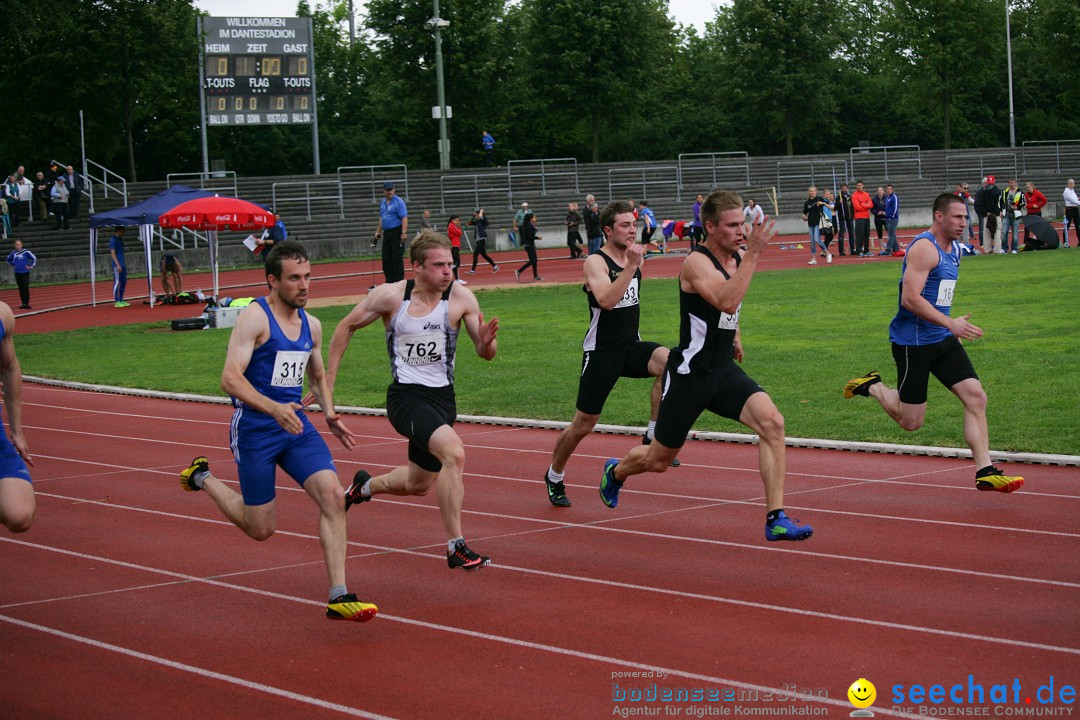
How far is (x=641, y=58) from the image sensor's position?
54.4 m

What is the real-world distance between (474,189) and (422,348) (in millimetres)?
40415

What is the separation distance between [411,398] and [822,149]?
60.0m

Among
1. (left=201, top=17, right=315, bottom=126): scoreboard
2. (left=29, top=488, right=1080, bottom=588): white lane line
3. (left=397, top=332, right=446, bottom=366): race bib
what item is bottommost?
(left=29, top=488, right=1080, bottom=588): white lane line

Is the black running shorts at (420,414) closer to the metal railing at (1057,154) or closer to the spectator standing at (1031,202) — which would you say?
the spectator standing at (1031,202)

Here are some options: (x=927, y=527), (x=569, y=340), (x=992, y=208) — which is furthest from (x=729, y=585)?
(x=992, y=208)

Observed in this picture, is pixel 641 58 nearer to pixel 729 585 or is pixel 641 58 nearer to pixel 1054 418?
pixel 1054 418

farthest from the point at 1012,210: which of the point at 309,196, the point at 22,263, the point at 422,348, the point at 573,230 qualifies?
the point at 422,348

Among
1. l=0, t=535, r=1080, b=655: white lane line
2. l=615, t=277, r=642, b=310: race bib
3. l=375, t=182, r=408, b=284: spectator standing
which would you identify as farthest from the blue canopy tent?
Answer: l=0, t=535, r=1080, b=655: white lane line

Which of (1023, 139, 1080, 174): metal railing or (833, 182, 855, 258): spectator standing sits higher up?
(1023, 139, 1080, 174): metal railing

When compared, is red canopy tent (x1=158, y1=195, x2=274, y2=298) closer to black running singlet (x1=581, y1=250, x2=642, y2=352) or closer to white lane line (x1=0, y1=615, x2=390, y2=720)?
black running singlet (x1=581, y1=250, x2=642, y2=352)

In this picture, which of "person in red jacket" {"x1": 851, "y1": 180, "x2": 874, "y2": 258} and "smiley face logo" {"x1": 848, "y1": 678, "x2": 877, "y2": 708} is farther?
"person in red jacket" {"x1": 851, "y1": 180, "x2": 874, "y2": 258}

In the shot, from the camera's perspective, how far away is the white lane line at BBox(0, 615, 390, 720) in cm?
523

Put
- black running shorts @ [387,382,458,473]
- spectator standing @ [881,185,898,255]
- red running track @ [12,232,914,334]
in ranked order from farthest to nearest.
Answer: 1. spectator standing @ [881,185,898,255]
2. red running track @ [12,232,914,334]
3. black running shorts @ [387,382,458,473]

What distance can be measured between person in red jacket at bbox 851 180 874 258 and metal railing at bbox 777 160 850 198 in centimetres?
1839
